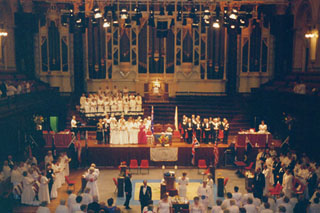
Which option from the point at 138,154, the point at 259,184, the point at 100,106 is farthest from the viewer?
the point at 100,106

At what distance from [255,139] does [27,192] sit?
11595mm

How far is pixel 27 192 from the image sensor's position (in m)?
13.7

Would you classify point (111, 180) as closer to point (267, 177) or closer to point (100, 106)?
point (100, 106)

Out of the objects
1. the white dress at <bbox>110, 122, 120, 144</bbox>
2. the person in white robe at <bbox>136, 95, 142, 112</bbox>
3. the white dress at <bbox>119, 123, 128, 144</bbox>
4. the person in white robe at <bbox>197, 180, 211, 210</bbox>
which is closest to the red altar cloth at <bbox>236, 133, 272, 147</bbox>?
the white dress at <bbox>119, 123, 128, 144</bbox>

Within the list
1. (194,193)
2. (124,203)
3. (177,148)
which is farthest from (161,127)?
(124,203)

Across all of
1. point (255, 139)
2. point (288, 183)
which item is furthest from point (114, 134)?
point (288, 183)

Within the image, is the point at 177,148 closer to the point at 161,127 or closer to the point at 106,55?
the point at 161,127

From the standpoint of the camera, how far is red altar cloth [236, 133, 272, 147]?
19.0 metres

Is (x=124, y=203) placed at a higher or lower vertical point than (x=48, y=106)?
lower

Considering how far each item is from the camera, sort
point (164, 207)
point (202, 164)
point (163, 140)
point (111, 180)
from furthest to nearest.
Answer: point (163, 140), point (202, 164), point (111, 180), point (164, 207)

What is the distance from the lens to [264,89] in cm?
2364

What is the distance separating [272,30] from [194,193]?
561 inches

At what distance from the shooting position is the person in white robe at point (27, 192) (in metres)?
13.5

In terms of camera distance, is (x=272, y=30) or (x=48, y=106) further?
(x=272, y=30)
